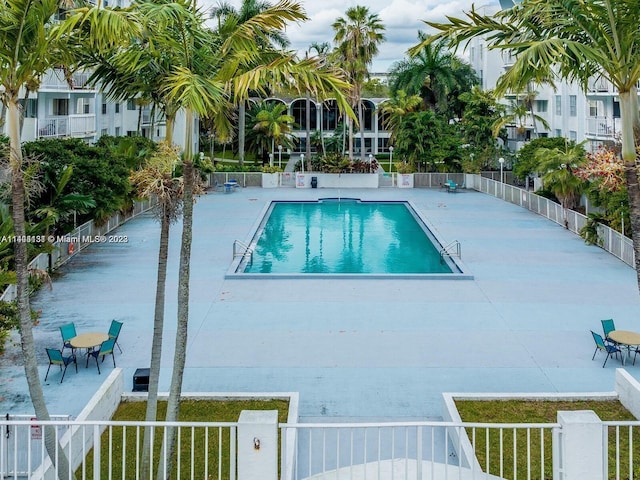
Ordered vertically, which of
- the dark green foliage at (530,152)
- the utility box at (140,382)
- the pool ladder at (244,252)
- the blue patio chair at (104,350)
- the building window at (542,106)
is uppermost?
the building window at (542,106)

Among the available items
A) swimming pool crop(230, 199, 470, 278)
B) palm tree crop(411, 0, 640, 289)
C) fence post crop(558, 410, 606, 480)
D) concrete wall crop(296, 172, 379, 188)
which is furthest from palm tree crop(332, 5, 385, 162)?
fence post crop(558, 410, 606, 480)

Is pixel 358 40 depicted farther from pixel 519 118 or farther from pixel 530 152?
pixel 530 152

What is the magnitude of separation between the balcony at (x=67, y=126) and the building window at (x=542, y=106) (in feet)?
103

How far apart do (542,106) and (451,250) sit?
2937 cm

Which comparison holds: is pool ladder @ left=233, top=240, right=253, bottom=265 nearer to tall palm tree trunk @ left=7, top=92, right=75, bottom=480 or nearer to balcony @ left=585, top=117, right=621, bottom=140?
tall palm tree trunk @ left=7, top=92, right=75, bottom=480

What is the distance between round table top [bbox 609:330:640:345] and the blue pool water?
9716mm

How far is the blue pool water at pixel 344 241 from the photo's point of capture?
25000mm

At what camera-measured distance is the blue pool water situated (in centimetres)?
2500

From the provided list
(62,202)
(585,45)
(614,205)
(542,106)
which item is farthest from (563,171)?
(542,106)

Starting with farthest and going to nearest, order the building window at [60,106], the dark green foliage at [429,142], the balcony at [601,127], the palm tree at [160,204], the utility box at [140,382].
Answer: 1. the dark green foliage at [429,142]
2. the building window at [60,106]
3. the balcony at [601,127]
4. the utility box at [140,382]
5. the palm tree at [160,204]

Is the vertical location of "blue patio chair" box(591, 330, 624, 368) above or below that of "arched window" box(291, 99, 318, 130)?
below

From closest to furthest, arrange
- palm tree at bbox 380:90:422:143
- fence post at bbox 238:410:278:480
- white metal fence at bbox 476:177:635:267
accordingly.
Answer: fence post at bbox 238:410:278:480 → white metal fence at bbox 476:177:635:267 → palm tree at bbox 380:90:422:143

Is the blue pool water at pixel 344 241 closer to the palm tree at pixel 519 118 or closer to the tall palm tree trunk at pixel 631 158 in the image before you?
the palm tree at pixel 519 118

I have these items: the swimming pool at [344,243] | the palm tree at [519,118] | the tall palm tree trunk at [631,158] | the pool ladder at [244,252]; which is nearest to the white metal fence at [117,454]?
the tall palm tree trunk at [631,158]
